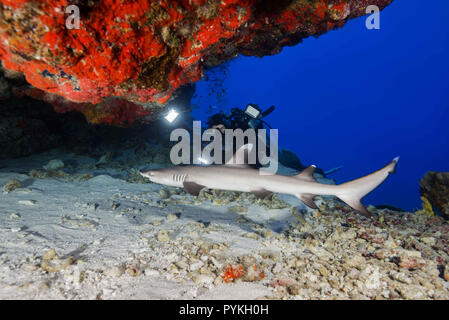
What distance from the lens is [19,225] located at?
3547 mm

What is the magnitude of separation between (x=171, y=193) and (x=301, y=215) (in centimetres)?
362

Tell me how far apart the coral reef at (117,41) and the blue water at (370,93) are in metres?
109

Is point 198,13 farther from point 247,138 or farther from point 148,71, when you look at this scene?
point 247,138

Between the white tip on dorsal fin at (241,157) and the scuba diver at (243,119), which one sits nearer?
the white tip on dorsal fin at (241,157)

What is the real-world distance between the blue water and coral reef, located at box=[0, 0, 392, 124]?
109410mm

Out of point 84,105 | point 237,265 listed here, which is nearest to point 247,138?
point 84,105

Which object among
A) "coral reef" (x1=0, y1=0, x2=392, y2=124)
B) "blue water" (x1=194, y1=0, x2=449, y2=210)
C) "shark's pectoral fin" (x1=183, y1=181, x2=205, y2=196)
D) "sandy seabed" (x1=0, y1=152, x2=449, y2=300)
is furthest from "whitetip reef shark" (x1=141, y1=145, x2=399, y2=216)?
"blue water" (x1=194, y1=0, x2=449, y2=210)

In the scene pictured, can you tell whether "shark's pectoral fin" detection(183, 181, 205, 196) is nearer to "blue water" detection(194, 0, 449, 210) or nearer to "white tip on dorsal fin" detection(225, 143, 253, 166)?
"white tip on dorsal fin" detection(225, 143, 253, 166)

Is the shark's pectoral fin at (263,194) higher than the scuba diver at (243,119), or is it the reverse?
the scuba diver at (243,119)

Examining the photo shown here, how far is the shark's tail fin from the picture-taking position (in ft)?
10.6

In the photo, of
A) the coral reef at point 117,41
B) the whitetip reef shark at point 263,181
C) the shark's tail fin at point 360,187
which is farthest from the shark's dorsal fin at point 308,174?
the coral reef at point 117,41

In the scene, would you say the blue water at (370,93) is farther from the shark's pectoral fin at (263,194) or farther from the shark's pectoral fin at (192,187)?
the shark's pectoral fin at (263,194)

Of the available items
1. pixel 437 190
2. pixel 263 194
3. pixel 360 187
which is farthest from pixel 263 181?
pixel 437 190

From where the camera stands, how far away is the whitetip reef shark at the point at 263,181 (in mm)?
3369
